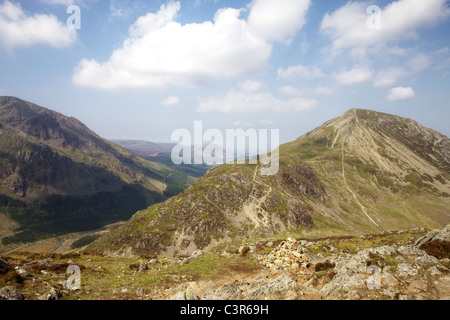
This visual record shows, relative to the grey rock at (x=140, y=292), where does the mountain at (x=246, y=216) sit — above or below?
below

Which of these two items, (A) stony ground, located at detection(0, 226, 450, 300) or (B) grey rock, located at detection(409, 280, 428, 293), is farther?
(A) stony ground, located at detection(0, 226, 450, 300)

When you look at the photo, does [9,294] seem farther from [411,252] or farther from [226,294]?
[411,252]

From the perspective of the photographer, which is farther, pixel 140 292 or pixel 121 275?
pixel 121 275

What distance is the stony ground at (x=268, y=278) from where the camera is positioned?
19188 mm

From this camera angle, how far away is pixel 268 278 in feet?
88.1

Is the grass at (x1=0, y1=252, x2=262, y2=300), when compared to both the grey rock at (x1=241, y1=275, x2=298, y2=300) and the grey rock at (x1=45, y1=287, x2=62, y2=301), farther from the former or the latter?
the grey rock at (x1=241, y1=275, x2=298, y2=300)

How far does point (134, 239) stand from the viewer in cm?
12050

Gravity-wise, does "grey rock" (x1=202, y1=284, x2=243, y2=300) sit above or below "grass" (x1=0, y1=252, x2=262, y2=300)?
above

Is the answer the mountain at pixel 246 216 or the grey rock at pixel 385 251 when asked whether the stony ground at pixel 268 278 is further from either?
the mountain at pixel 246 216

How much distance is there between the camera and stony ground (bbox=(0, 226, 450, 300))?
755 inches

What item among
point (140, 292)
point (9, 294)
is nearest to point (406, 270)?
point (140, 292)

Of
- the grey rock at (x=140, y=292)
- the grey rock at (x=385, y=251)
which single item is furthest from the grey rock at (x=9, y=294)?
the grey rock at (x=385, y=251)

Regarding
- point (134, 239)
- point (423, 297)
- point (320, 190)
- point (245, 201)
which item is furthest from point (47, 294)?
point (320, 190)

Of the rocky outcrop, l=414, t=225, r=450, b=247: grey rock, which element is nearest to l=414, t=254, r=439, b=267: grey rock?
l=414, t=225, r=450, b=247: grey rock
